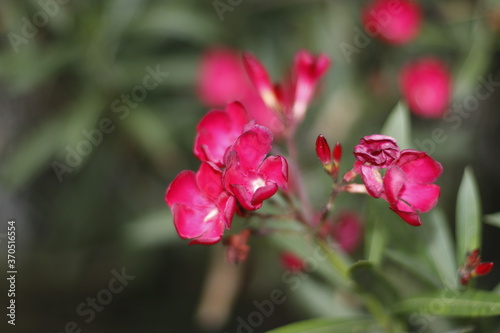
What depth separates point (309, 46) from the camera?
87.4 inches

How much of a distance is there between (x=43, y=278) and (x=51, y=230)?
0.21m

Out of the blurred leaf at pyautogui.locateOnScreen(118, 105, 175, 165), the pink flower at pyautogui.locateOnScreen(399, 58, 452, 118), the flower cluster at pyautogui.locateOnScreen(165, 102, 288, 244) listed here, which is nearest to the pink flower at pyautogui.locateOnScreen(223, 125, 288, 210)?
the flower cluster at pyautogui.locateOnScreen(165, 102, 288, 244)

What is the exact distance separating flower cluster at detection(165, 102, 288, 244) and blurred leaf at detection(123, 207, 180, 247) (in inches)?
35.6

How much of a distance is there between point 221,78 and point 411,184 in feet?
4.97

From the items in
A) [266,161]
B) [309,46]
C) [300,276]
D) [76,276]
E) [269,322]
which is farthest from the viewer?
[269,322]

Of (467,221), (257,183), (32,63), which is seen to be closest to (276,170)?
(257,183)

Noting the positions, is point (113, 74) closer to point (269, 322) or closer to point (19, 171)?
point (19, 171)

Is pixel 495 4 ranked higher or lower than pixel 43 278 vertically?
higher

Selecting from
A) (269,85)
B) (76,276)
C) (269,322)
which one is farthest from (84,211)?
(269,85)

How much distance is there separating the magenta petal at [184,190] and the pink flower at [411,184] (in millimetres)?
270

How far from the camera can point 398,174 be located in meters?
0.81

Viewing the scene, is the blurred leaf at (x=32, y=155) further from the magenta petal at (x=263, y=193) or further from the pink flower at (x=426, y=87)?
the magenta petal at (x=263, y=193)

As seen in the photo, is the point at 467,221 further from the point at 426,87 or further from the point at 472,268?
the point at 426,87

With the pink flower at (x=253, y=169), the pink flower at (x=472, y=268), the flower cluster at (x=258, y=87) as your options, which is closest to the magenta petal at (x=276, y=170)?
the pink flower at (x=253, y=169)
